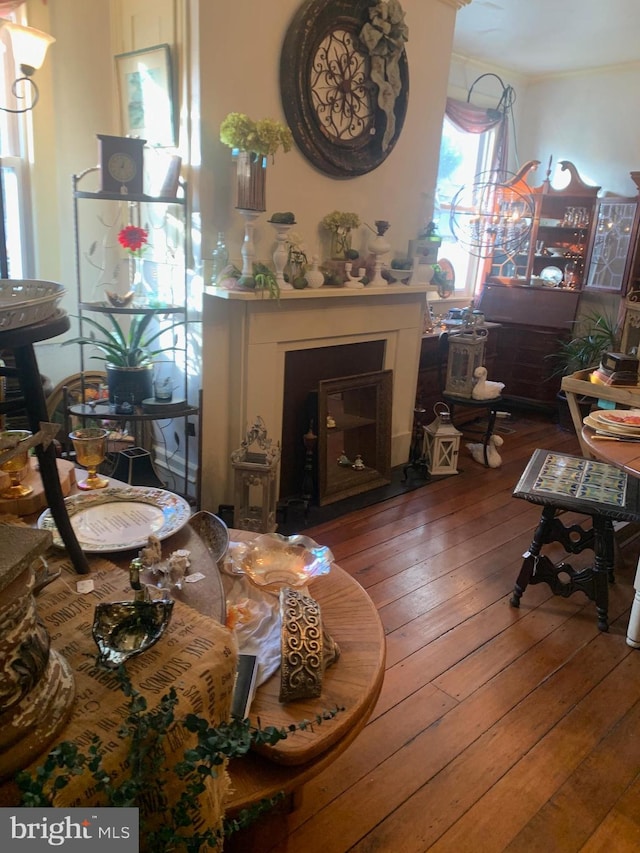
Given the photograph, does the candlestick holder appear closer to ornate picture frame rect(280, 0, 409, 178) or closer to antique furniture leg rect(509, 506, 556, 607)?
ornate picture frame rect(280, 0, 409, 178)

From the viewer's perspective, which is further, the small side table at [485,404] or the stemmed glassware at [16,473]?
the small side table at [485,404]

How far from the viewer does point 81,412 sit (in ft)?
9.05

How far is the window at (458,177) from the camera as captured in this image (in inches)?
202

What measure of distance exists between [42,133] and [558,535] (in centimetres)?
296

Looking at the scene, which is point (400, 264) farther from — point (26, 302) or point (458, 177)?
point (26, 302)

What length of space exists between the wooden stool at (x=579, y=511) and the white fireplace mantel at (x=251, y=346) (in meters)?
1.26

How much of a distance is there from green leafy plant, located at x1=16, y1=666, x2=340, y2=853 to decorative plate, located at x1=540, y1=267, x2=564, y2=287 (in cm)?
524

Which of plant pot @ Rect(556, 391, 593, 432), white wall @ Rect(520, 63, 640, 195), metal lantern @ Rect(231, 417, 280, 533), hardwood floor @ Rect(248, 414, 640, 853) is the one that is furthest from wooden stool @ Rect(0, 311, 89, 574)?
white wall @ Rect(520, 63, 640, 195)

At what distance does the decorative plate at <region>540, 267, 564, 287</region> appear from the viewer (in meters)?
5.36

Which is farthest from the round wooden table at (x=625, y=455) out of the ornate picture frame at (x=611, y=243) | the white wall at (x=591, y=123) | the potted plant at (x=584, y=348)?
the white wall at (x=591, y=123)

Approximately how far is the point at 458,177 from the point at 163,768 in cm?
534

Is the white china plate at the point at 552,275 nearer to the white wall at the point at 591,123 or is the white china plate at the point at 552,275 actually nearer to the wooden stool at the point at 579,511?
the white wall at the point at 591,123

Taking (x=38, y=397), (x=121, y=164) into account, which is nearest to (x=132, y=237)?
(x=121, y=164)

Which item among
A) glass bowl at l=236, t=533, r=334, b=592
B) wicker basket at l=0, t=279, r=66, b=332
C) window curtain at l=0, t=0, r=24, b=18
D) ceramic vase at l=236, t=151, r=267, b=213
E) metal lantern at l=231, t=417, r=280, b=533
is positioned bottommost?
Result: metal lantern at l=231, t=417, r=280, b=533
